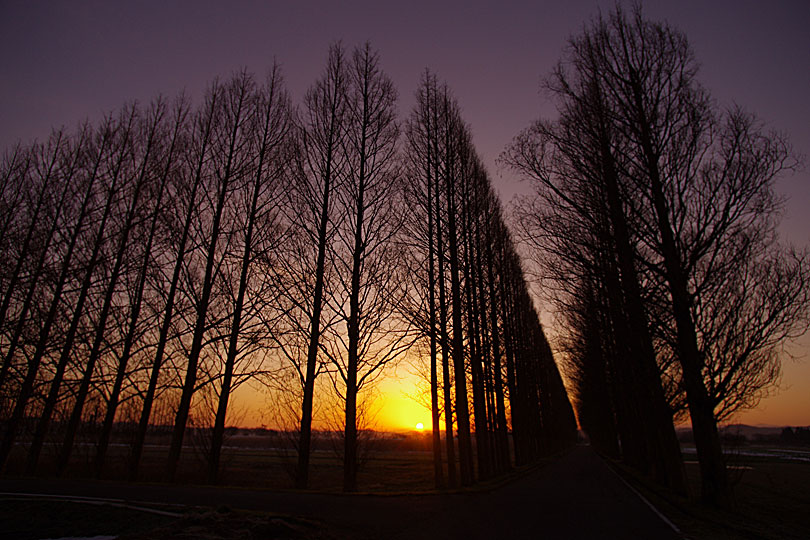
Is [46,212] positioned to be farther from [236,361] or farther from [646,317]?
[646,317]

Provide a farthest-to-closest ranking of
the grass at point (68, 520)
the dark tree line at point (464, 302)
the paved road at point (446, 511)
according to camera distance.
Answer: the dark tree line at point (464, 302), the paved road at point (446, 511), the grass at point (68, 520)

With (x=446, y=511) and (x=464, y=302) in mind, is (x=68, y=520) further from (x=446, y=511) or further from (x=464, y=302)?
(x=464, y=302)

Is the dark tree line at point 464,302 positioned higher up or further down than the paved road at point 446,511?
higher up

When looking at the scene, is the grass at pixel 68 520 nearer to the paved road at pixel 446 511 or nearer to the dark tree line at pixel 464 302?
the paved road at pixel 446 511

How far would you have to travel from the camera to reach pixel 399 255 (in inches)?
567

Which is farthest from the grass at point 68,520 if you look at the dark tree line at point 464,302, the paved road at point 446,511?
the dark tree line at point 464,302

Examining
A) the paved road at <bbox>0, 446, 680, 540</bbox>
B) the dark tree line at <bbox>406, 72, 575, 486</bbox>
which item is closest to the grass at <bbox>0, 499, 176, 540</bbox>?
the paved road at <bbox>0, 446, 680, 540</bbox>

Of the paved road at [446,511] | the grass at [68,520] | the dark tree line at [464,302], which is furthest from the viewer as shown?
the dark tree line at [464,302]

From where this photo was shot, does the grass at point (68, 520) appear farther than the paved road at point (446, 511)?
No

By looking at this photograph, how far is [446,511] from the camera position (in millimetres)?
7703

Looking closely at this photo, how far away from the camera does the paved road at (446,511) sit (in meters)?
6.18

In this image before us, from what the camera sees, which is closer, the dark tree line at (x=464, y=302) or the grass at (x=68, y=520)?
the grass at (x=68, y=520)

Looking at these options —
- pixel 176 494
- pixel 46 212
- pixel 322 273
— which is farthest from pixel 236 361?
pixel 46 212

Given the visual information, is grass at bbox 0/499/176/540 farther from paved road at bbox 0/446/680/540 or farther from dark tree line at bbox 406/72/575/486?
dark tree line at bbox 406/72/575/486
